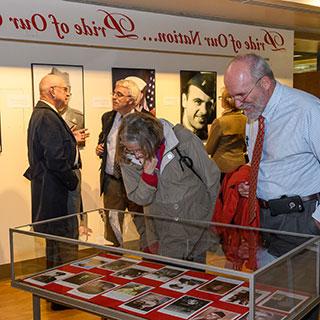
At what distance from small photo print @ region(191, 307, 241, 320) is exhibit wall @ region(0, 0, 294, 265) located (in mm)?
3343

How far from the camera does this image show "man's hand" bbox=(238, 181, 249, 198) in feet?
9.23

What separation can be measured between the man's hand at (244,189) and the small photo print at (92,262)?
86 centimetres

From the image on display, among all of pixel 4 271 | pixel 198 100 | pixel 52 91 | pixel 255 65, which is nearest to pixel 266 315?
pixel 255 65

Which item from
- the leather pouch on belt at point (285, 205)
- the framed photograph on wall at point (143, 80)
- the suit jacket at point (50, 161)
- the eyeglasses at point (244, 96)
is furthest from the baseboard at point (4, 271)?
the eyeglasses at point (244, 96)

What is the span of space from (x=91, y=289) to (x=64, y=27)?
3.41 meters

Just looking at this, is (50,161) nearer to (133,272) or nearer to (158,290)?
(133,272)

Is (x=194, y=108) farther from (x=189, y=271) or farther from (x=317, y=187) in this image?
(x=189, y=271)

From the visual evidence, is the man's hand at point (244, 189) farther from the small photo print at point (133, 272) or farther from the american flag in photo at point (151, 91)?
the american flag in photo at point (151, 91)

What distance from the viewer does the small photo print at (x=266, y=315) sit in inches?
65.5

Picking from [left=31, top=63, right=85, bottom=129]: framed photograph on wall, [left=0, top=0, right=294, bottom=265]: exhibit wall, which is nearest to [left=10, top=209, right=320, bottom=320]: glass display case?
[left=0, top=0, right=294, bottom=265]: exhibit wall

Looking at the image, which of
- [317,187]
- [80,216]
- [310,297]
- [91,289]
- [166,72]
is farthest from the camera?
[166,72]

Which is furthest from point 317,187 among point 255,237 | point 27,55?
point 27,55

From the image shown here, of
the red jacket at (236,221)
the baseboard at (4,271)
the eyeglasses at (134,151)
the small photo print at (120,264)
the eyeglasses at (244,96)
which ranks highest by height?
the eyeglasses at (244,96)

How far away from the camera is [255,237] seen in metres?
2.24
